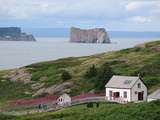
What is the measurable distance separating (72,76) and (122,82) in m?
24.5

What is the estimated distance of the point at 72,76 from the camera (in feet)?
372

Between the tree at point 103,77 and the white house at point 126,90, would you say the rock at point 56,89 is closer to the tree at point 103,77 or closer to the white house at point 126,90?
the tree at point 103,77

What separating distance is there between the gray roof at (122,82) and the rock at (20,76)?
30.8 metres

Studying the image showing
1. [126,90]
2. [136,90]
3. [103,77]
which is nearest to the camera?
[126,90]

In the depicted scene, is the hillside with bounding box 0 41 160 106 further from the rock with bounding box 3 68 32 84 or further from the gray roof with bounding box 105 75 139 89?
the gray roof with bounding box 105 75 139 89

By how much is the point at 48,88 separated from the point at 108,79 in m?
14.6

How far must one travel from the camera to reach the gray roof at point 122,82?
88938 mm

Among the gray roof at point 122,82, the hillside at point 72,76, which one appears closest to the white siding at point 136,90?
the gray roof at point 122,82

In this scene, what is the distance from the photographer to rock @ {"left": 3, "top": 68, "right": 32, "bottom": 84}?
4707 inches

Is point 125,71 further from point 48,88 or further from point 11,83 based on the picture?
point 11,83

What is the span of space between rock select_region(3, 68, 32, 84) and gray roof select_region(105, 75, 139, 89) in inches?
1213

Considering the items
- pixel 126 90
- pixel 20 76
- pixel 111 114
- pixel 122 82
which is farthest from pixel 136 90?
pixel 20 76

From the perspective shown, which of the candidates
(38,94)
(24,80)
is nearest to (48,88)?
(38,94)

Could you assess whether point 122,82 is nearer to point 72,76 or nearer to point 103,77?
point 103,77
